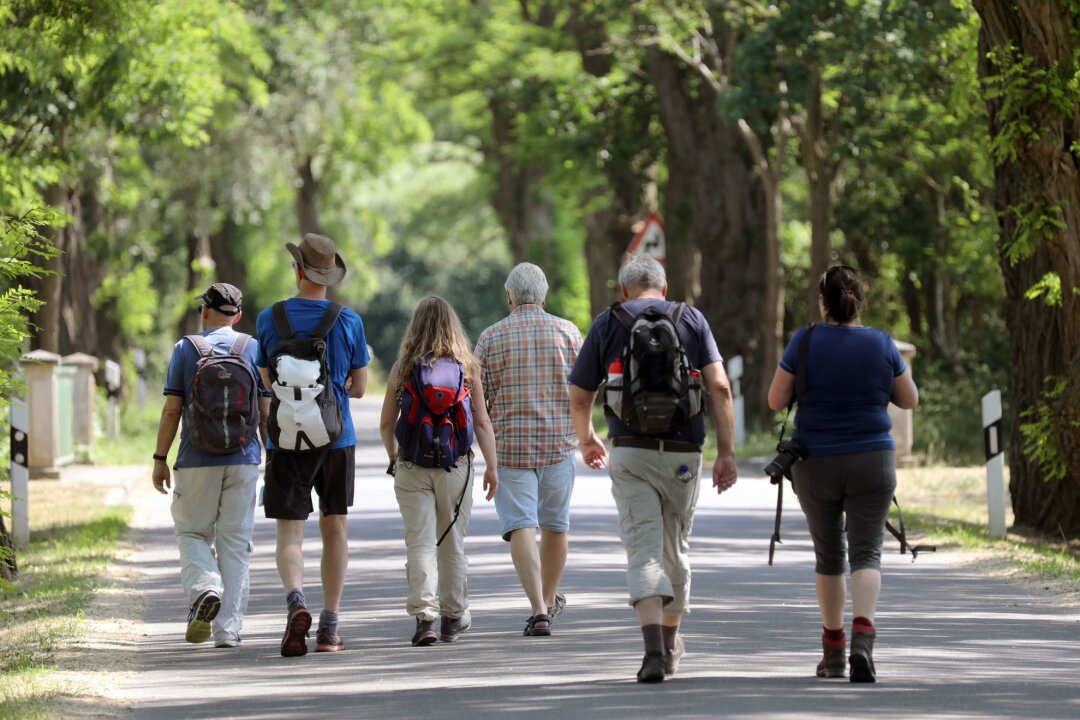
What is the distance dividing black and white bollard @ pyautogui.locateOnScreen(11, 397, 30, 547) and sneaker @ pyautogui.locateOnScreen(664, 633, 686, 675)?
8.03 meters

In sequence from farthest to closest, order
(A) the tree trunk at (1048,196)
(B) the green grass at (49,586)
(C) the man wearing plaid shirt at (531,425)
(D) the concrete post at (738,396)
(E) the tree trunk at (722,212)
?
(E) the tree trunk at (722,212) → (D) the concrete post at (738,396) → (A) the tree trunk at (1048,196) → (C) the man wearing plaid shirt at (531,425) → (B) the green grass at (49,586)

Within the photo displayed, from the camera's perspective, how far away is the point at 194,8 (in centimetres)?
2191

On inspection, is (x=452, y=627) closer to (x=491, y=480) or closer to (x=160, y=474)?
(x=491, y=480)

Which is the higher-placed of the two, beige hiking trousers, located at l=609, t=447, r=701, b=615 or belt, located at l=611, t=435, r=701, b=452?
belt, located at l=611, t=435, r=701, b=452

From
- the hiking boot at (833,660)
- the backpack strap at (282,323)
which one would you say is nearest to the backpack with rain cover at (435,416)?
the backpack strap at (282,323)

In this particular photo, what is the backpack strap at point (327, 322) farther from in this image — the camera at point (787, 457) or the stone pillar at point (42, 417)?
the stone pillar at point (42, 417)

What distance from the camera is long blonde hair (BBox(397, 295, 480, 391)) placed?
9.72 metres

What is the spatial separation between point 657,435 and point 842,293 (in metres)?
0.96

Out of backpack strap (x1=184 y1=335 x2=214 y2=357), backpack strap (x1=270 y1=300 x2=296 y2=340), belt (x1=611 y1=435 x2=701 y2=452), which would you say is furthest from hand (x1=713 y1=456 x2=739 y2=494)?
backpack strap (x1=184 y1=335 x2=214 y2=357)

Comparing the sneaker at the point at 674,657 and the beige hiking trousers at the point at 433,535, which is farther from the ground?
the beige hiking trousers at the point at 433,535

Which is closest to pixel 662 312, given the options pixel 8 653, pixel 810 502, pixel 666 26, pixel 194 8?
pixel 810 502

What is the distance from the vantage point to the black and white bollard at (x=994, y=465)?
50.2 ft

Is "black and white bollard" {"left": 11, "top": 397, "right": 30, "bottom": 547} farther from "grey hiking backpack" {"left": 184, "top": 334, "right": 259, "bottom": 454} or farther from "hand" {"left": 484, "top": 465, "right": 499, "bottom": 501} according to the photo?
"hand" {"left": 484, "top": 465, "right": 499, "bottom": 501}

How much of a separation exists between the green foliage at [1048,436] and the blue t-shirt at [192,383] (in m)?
6.79
